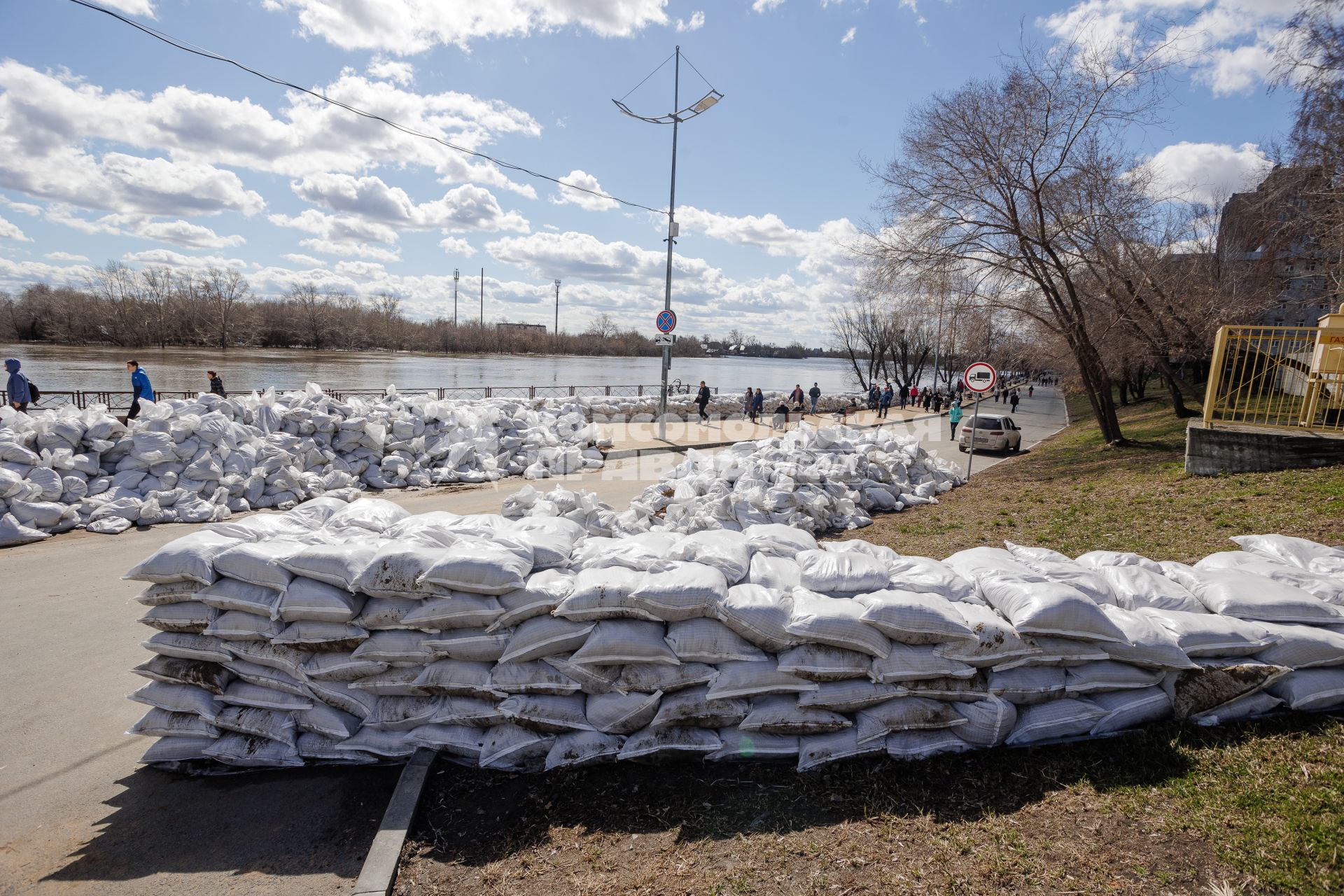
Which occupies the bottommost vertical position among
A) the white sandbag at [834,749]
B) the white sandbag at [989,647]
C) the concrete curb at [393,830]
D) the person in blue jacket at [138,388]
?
the concrete curb at [393,830]

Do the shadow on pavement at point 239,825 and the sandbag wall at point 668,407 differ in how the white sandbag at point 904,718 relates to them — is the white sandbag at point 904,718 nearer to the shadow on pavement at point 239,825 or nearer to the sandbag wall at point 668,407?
the shadow on pavement at point 239,825

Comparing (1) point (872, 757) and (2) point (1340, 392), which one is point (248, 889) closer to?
(1) point (872, 757)

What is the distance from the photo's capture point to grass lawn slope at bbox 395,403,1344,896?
7.34 ft

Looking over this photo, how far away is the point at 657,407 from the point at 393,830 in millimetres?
19632

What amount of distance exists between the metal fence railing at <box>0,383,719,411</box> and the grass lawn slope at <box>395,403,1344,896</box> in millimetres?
11595

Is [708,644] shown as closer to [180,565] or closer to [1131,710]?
[1131,710]

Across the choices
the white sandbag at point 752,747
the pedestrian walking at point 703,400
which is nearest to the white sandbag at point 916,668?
the white sandbag at point 752,747

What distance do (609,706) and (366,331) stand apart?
80695 millimetres

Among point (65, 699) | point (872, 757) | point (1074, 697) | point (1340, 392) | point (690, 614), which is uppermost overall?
point (1340, 392)

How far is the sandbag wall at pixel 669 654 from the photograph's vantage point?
3023mm

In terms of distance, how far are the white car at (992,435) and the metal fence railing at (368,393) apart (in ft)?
29.7

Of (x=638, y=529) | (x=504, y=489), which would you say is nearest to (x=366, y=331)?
(x=504, y=489)

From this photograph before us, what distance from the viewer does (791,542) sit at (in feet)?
13.5

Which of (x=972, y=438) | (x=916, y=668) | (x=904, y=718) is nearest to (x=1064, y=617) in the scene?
(x=916, y=668)
